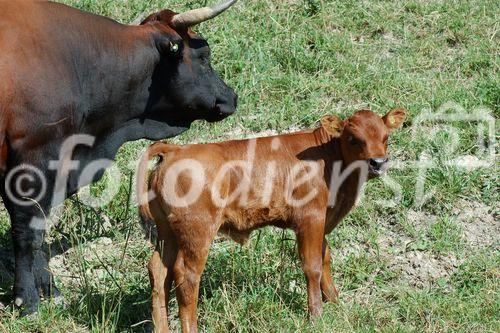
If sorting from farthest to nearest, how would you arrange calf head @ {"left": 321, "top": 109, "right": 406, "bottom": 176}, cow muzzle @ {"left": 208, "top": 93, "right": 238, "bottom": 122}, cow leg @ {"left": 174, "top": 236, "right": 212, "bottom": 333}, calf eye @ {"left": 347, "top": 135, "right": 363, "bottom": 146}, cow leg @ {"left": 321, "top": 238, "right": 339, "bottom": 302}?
cow muzzle @ {"left": 208, "top": 93, "right": 238, "bottom": 122}
cow leg @ {"left": 321, "top": 238, "right": 339, "bottom": 302}
calf eye @ {"left": 347, "top": 135, "right": 363, "bottom": 146}
calf head @ {"left": 321, "top": 109, "right": 406, "bottom": 176}
cow leg @ {"left": 174, "top": 236, "right": 212, "bottom": 333}

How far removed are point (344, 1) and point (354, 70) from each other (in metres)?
1.43

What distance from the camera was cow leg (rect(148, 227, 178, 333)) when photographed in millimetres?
8094

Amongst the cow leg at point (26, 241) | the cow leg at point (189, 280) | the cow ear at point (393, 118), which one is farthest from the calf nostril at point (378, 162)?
the cow leg at point (26, 241)

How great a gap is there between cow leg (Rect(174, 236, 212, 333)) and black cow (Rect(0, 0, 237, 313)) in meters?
1.30

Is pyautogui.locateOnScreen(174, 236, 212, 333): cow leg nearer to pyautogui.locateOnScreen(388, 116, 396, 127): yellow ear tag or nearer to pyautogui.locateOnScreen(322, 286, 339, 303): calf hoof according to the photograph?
pyautogui.locateOnScreen(322, 286, 339, 303): calf hoof

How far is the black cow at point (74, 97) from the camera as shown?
866 centimetres

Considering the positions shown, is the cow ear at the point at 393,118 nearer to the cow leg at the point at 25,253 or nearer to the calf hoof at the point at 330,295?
the calf hoof at the point at 330,295

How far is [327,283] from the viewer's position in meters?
8.73

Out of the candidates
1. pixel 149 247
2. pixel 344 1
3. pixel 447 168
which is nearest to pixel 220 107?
pixel 149 247

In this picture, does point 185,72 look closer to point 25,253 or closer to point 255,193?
point 255,193

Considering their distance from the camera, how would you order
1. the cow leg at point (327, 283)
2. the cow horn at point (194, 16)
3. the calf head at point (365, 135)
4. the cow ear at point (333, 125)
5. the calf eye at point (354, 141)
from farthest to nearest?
the cow horn at point (194, 16) → the cow leg at point (327, 283) → the cow ear at point (333, 125) → the calf eye at point (354, 141) → the calf head at point (365, 135)

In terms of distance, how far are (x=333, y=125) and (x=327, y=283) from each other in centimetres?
126

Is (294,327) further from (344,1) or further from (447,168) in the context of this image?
(344,1)

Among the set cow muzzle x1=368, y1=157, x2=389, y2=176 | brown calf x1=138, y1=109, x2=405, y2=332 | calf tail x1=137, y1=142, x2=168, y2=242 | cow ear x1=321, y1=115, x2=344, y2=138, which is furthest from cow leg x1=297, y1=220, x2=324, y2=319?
calf tail x1=137, y1=142, x2=168, y2=242
